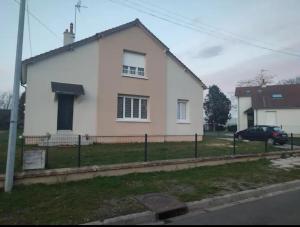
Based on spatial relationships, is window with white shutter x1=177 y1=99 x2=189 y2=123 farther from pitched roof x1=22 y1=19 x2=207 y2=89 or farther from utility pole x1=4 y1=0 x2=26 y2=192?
utility pole x1=4 y1=0 x2=26 y2=192

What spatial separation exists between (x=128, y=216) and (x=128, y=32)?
14418 mm

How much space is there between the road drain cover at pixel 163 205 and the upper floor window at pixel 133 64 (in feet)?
39.0

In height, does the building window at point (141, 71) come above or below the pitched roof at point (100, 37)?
below

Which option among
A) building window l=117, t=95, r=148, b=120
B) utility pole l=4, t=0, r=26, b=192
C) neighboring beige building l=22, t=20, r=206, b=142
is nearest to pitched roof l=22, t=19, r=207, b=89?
neighboring beige building l=22, t=20, r=206, b=142

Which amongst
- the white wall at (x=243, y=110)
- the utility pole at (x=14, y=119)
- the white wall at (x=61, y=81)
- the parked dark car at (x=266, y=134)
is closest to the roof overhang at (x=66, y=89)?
the white wall at (x=61, y=81)

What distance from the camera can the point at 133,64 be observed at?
18.7 metres

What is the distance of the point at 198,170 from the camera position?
1061 centimetres

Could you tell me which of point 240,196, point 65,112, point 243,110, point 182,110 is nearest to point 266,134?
point 182,110

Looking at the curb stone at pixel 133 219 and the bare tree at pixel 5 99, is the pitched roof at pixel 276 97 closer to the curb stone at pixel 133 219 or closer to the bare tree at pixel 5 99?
the curb stone at pixel 133 219

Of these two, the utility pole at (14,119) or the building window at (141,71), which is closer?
the utility pole at (14,119)

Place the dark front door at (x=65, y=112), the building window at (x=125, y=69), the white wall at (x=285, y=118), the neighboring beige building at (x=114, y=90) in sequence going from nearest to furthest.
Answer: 1. the neighboring beige building at (x=114, y=90)
2. the dark front door at (x=65, y=112)
3. the building window at (x=125, y=69)
4. the white wall at (x=285, y=118)

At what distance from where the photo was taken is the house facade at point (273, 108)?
37.6 m

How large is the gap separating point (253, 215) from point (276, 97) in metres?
37.7

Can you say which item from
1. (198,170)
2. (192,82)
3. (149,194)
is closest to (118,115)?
(192,82)
